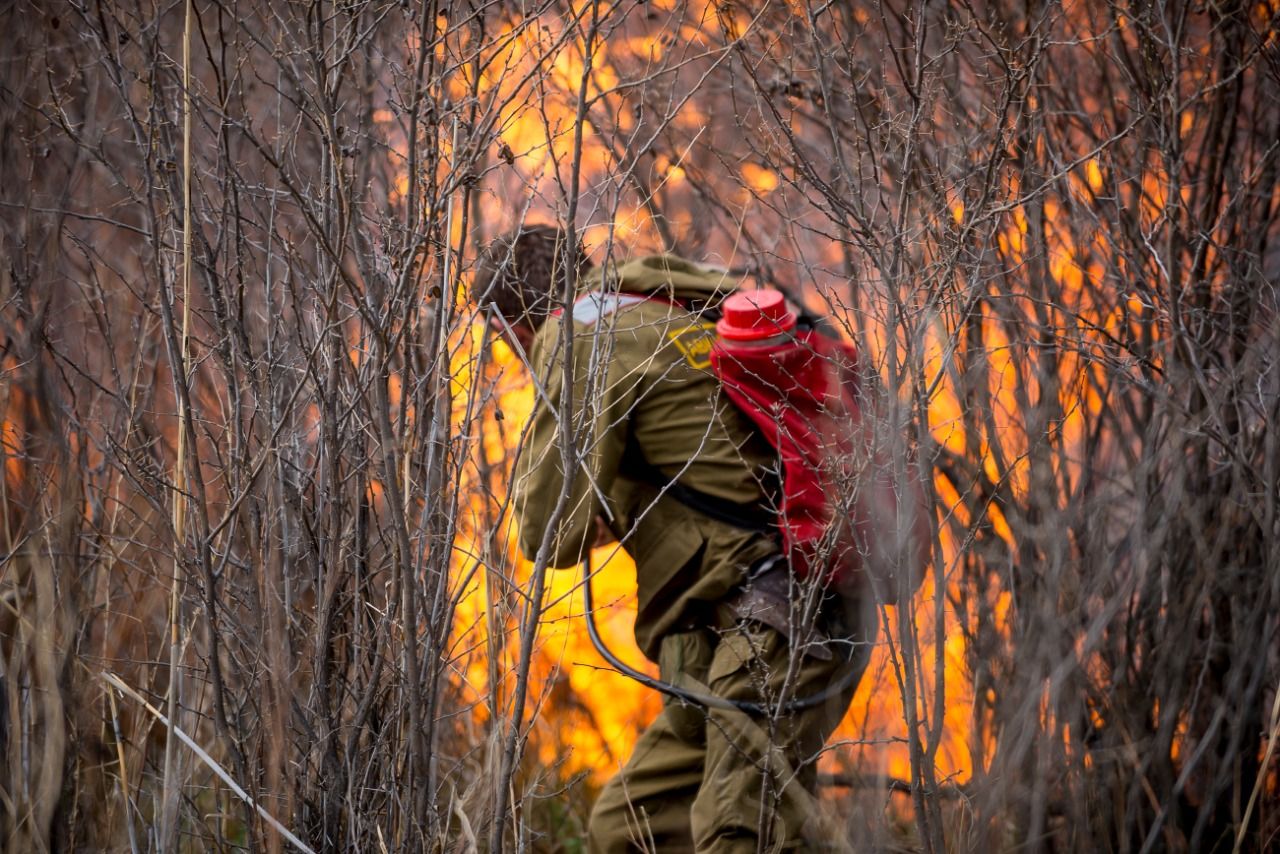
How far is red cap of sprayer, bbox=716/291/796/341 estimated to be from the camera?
105 inches

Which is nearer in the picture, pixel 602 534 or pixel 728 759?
pixel 728 759

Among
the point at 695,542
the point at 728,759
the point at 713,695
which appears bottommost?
the point at 728,759

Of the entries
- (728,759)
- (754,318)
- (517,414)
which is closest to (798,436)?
(754,318)

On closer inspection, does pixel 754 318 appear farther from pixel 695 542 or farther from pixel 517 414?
pixel 517 414

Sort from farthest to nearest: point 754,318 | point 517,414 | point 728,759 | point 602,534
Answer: point 517,414 < point 602,534 < point 728,759 < point 754,318

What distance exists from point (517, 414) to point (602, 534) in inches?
51.0

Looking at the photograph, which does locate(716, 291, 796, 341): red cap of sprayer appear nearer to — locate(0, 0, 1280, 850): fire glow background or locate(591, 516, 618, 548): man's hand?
locate(0, 0, 1280, 850): fire glow background

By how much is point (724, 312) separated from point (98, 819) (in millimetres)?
1756

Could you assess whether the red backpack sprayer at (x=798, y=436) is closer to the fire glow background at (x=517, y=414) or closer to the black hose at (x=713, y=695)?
the black hose at (x=713, y=695)

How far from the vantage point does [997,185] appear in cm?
A: 245


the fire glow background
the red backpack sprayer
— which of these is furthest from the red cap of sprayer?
the fire glow background

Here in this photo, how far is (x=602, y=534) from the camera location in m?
3.33

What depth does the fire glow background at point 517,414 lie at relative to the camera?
2.15 m

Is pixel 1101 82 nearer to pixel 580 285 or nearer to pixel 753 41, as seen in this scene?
pixel 753 41
